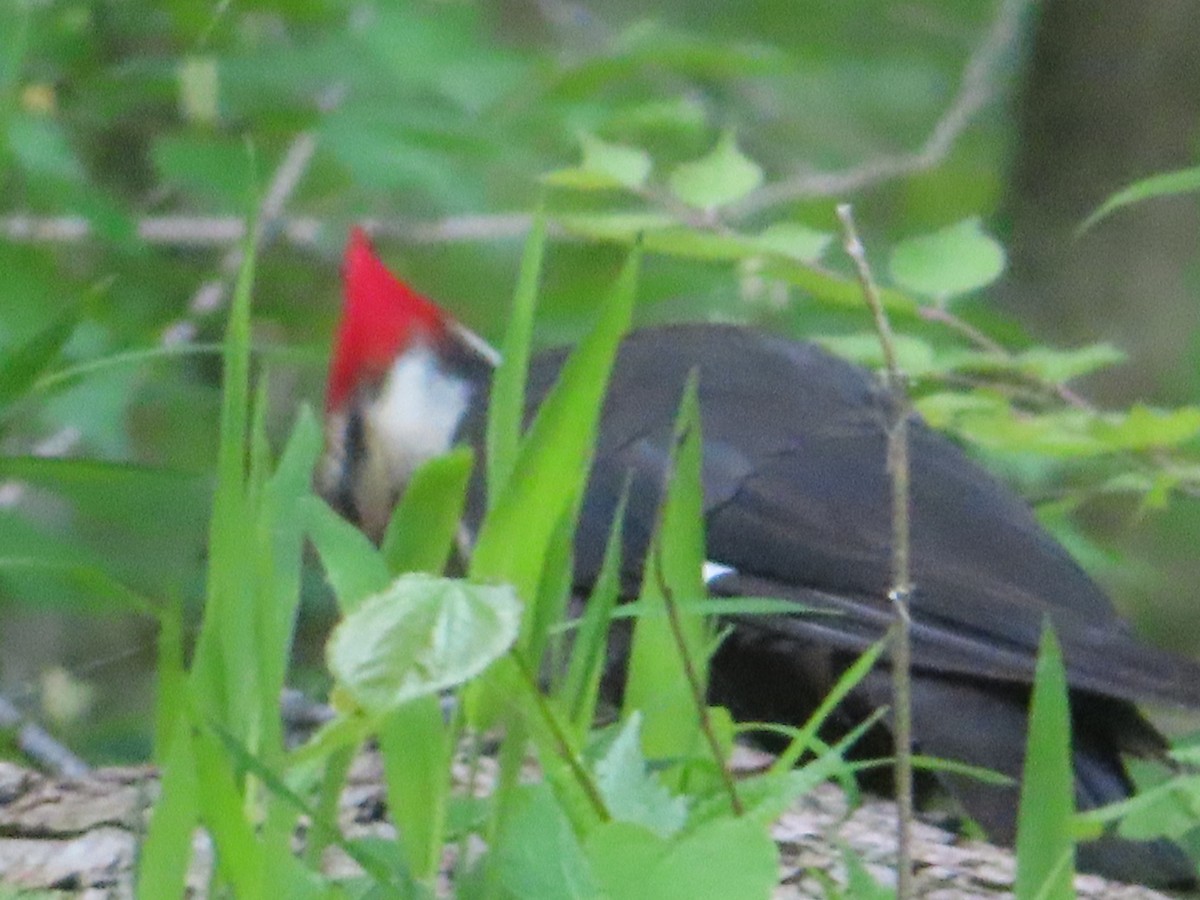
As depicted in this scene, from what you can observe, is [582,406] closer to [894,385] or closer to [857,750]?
[894,385]

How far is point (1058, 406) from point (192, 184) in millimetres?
1193

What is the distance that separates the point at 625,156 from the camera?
7.10ft

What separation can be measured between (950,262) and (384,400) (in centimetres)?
94

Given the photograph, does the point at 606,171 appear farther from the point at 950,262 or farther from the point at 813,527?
the point at 813,527

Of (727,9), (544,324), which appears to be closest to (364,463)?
(544,324)

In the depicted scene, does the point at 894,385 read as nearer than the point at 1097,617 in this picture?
Yes

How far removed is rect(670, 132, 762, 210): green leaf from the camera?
2131mm

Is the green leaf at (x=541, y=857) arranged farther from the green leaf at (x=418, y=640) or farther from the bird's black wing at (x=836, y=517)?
the bird's black wing at (x=836, y=517)

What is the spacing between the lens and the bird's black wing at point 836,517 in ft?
6.76


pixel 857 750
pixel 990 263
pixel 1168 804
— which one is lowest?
pixel 857 750

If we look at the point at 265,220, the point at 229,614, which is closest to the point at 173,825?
the point at 229,614

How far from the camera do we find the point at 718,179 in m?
2.14

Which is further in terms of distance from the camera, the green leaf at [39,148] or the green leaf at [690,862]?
the green leaf at [39,148]

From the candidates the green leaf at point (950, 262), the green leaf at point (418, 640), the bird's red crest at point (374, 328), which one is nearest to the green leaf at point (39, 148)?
the bird's red crest at point (374, 328)
